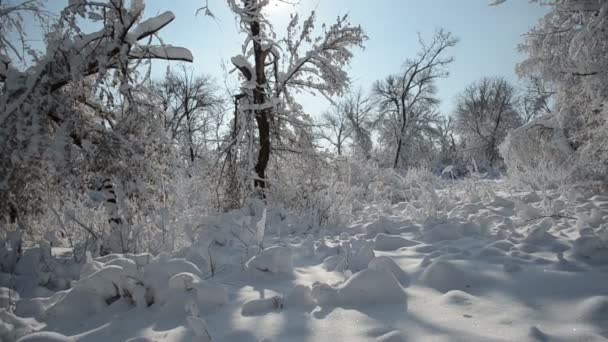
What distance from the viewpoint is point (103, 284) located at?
6.03ft

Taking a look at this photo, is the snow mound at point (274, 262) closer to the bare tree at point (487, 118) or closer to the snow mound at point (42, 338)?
the snow mound at point (42, 338)

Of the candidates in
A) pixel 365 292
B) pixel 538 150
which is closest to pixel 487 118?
pixel 538 150

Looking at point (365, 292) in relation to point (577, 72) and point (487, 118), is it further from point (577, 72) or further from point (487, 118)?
point (487, 118)

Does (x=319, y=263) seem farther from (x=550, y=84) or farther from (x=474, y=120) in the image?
(x=474, y=120)

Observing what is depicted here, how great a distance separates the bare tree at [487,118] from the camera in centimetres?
2402

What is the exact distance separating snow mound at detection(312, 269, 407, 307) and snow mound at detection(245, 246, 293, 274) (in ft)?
1.63

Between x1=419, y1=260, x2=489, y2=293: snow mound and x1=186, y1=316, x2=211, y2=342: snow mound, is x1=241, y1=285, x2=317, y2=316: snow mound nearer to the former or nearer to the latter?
x1=186, y1=316, x2=211, y2=342: snow mound

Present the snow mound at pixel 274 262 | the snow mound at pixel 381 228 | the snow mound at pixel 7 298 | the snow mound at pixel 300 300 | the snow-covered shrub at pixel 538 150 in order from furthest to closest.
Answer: the snow-covered shrub at pixel 538 150 < the snow mound at pixel 381 228 < the snow mound at pixel 274 262 < the snow mound at pixel 7 298 < the snow mound at pixel 300 300

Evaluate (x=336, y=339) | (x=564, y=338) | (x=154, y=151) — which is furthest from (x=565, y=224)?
(x=154, y=151)

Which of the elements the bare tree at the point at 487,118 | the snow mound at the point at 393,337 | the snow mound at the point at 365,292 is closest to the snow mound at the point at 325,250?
the snow mound at the point at 365,292

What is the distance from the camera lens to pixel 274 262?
212 centimetres

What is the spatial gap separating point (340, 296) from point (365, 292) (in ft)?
0.43

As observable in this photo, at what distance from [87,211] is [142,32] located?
99.0 inches

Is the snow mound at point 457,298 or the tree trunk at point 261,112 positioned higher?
the tree trunk at point 261,112
